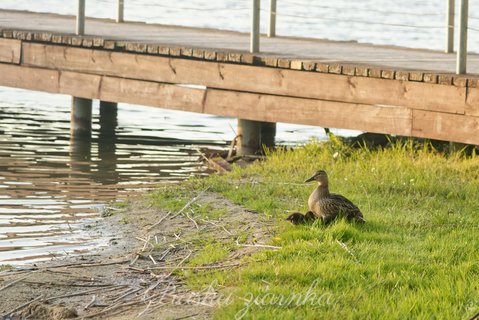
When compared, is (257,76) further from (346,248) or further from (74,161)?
(346,248)

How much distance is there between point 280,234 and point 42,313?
6.89 feet

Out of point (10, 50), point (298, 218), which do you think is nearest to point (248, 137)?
point (10, 50)

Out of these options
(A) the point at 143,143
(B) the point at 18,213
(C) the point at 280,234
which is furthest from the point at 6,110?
(C) the point at 280,234

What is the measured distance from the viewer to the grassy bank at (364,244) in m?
→ 7.07

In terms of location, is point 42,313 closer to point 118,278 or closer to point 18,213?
point 118,278

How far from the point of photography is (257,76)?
14.0 meters

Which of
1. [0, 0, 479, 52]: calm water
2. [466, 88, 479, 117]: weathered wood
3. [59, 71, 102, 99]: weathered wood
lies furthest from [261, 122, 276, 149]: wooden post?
[0, 0, 479, 52]: calm water

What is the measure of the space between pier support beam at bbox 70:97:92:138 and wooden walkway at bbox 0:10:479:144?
2.24 ft

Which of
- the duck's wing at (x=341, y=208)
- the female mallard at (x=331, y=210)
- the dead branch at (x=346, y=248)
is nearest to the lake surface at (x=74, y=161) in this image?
the female mallard at (x=331, y=210)

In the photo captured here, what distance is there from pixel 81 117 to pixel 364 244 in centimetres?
894

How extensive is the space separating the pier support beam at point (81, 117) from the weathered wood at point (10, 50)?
0.97 metres

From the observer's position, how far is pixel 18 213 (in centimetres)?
1157

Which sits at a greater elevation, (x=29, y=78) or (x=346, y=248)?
(x=29, y=78)

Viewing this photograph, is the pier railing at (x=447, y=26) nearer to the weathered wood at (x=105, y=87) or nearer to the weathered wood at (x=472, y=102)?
the weathered wood at (x=472, y=102)
